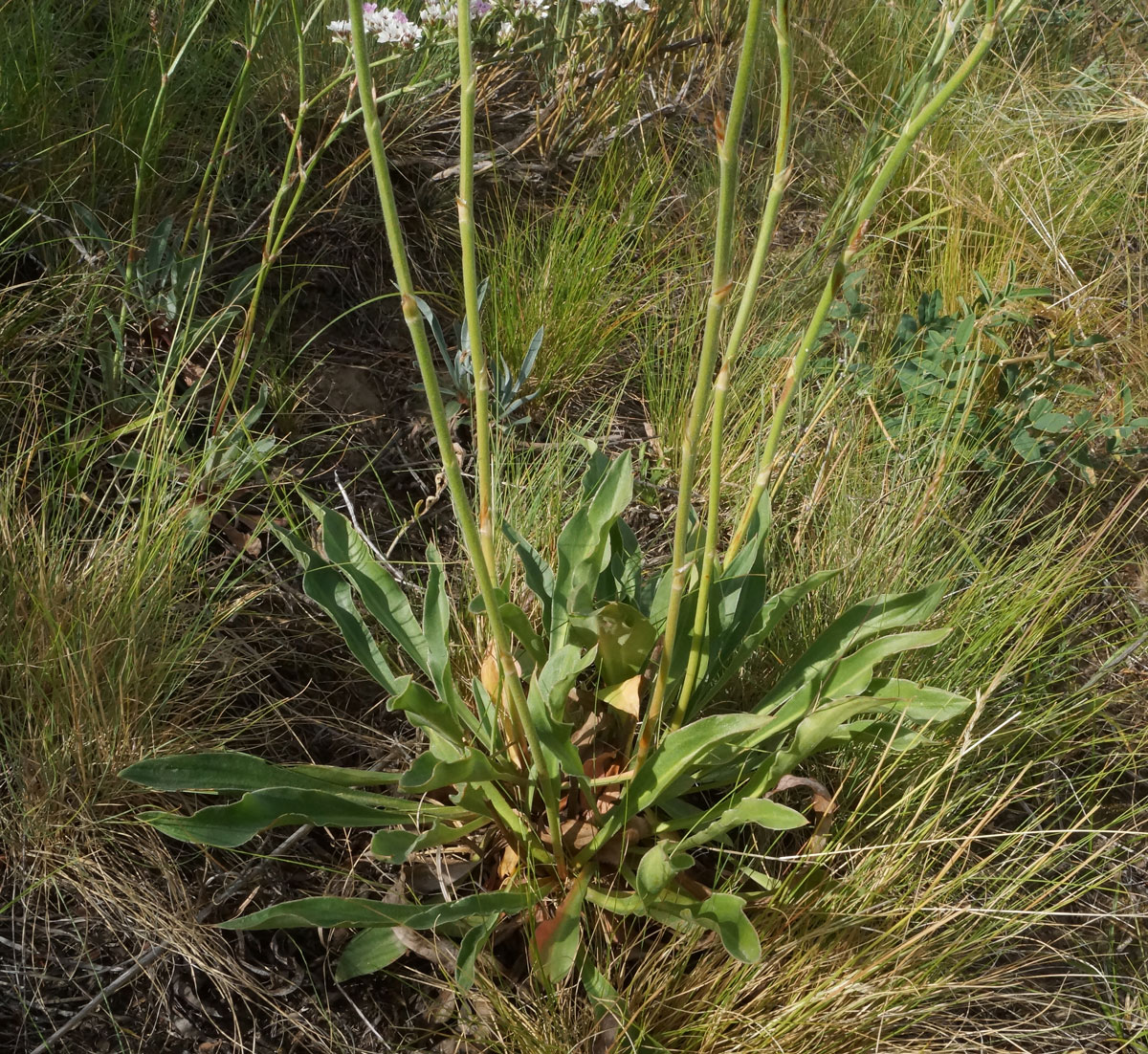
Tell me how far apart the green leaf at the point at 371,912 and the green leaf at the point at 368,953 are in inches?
1.2

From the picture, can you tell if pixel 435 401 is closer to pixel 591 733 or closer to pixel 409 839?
pixel 409 839

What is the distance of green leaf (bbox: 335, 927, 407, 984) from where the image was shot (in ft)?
4.58

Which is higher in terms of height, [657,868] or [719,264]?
[719,264]

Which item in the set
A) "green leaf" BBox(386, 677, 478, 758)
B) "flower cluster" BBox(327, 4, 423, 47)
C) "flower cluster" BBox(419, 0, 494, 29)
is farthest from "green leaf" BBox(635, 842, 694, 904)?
"flower cluster" BBox(419, 0, 494, 29)

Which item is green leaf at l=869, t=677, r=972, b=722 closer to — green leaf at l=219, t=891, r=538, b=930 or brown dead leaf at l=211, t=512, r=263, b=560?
green leaf at l=219, t=891, r=538, b=930

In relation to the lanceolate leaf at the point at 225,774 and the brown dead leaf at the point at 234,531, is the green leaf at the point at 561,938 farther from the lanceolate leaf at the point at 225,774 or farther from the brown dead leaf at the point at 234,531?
the brown dead leaf at the point at 234,531

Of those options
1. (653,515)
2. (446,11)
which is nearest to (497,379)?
(653,515)

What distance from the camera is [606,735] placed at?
5.62 ft

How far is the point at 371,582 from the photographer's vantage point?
164cm

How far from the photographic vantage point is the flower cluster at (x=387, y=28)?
7.23ft

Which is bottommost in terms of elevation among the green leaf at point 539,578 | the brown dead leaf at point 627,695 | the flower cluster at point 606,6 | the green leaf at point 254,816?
the green leaf at point 254,816

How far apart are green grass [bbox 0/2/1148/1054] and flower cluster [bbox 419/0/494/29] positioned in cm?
26

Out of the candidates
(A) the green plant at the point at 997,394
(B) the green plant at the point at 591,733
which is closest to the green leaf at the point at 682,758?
(B) the green plant at the point at 591,733

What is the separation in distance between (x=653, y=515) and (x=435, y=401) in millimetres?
1356
